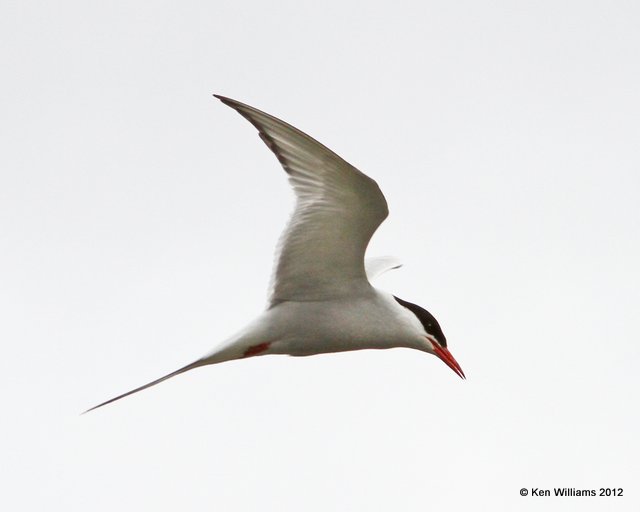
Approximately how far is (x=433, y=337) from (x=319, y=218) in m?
1.52

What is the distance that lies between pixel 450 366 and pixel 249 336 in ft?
5.19

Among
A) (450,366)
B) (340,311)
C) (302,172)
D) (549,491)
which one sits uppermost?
(302,172)

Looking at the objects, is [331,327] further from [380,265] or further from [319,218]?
[380,265]

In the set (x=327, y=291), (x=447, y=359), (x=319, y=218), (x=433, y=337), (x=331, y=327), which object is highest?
(x=319, y=218)

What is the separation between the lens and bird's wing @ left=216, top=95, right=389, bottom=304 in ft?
21.2

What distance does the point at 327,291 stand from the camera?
24.8ft

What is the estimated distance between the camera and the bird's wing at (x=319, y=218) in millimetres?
6457

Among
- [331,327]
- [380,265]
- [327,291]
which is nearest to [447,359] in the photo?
[331,327]

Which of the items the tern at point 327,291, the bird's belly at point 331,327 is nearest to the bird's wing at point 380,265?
the tern at point 327,291

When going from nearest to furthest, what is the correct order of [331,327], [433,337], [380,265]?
[331,327] → [433,337] → [380,265]

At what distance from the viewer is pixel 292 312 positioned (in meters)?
7.56

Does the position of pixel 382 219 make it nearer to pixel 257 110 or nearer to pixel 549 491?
pixel 257 110

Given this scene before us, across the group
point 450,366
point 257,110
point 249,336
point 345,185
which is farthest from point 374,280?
point 257,110

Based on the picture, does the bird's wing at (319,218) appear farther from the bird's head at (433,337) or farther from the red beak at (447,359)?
the red beak at (447,359)
